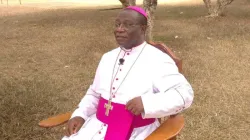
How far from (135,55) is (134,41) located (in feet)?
0.38

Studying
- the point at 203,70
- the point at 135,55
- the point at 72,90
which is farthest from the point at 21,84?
the point at 135,55

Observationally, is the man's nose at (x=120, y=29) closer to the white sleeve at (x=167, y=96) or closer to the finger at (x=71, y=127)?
the white sleeve at (x=167, y=96)

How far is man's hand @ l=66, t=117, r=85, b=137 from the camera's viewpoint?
118 inches

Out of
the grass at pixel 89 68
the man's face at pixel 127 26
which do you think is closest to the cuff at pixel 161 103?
the man's face at pixel 127 26

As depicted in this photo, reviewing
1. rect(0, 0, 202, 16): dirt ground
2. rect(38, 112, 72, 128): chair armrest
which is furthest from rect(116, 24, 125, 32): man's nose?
rect(0, 0, 202, 16): dirt ground

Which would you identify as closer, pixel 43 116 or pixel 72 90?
pixel 43 116

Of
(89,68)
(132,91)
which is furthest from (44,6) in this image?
(132,91)

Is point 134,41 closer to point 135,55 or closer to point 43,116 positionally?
point 135,55

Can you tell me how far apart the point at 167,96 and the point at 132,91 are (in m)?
0.32

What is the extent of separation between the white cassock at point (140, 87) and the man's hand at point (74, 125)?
34mm

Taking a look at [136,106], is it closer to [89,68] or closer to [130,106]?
[130,106]

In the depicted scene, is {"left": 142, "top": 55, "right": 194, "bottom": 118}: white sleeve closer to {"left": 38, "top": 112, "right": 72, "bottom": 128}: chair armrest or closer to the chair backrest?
the chair backrest

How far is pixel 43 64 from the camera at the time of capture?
9008 millimetres

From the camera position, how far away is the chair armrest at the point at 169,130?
2609mm
